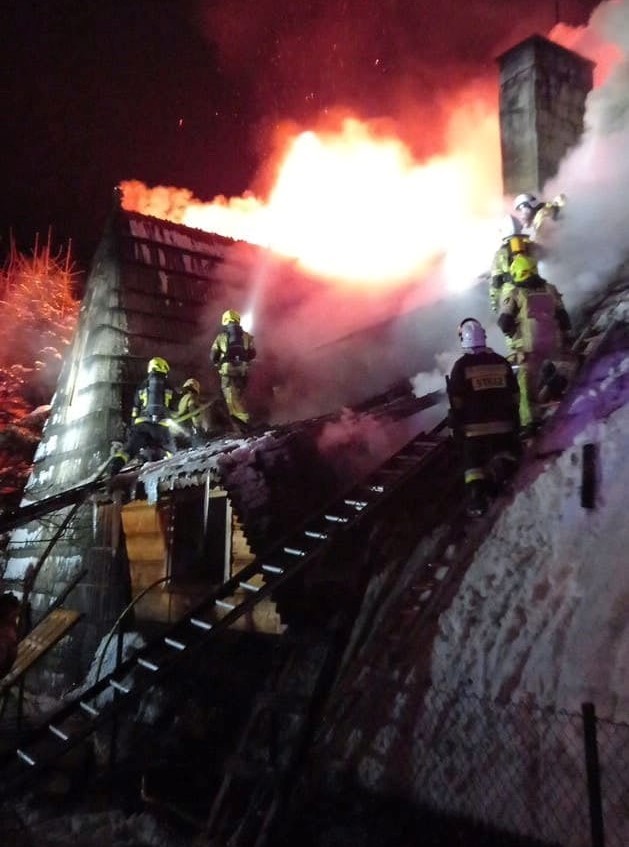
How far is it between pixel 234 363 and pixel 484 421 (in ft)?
20.7

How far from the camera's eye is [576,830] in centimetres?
325

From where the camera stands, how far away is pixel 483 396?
5.76 meters

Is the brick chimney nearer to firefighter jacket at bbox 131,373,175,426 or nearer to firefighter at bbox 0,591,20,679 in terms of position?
firefighter jacket at bbox 131,373,175,426

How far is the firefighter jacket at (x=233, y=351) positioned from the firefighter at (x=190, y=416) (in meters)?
0.97

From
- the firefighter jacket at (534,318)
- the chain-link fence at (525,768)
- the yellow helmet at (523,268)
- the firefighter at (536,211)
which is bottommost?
the chain-link fence at (525,768)

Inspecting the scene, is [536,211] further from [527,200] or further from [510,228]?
[510,228]

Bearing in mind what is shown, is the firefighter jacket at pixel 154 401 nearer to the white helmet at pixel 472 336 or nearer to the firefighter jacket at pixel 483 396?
the white helmet at pixel 472 336

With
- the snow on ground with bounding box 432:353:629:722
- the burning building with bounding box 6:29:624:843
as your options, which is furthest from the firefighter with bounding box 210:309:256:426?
the snow on ground with bounding box 432:353:629:722

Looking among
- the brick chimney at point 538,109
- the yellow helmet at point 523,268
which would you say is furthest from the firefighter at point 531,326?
the brick chimney at point 538,109

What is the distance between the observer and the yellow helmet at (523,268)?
7.17 m

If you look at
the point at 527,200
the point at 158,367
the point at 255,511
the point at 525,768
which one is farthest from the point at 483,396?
the point at 158,367

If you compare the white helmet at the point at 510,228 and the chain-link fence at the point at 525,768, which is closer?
the chain-link fence at the point at 525,768

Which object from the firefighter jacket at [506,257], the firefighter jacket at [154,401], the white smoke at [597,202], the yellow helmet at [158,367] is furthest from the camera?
the yellow helmet at [158,367]

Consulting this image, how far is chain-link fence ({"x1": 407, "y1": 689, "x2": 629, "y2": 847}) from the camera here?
318cm
